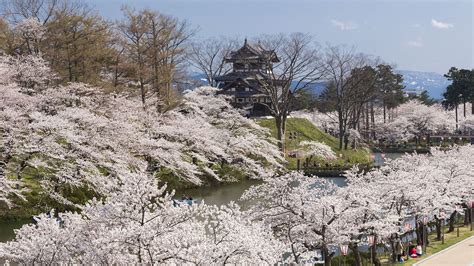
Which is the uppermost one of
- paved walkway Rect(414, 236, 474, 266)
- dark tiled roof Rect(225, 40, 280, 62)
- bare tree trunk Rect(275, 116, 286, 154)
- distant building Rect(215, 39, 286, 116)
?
dark tiled roof Rect(225, 40, 280, 62)

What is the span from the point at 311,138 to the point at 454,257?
114 ft

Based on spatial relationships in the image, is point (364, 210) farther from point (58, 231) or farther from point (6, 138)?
point (6, 138)

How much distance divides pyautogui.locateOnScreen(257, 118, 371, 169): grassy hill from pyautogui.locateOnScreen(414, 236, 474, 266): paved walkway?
88.2 ft

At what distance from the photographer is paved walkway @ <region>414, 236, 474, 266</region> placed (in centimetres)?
1695

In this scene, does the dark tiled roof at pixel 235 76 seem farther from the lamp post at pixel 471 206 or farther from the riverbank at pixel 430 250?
the riverbank at pixel 430 250

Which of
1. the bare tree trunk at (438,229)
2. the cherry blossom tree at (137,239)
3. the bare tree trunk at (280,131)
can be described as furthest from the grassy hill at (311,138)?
the cherry blossom tree at (137,239)

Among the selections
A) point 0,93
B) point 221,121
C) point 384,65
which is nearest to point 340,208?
point 0,93

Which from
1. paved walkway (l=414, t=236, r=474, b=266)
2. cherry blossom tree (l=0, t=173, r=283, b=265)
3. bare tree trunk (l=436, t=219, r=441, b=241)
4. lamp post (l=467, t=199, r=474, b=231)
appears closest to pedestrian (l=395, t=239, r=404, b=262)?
paved walkway (l=414, t=236, r=474, b=266)

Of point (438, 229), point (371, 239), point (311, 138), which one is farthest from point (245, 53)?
point (371, 239)

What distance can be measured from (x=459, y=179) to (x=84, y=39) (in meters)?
22.7

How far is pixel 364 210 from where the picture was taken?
14.8 m

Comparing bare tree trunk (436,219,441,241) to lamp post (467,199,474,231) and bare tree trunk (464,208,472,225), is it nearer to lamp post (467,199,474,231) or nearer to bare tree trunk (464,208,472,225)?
lamp post (467,199,474,231)

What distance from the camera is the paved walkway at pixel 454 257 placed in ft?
55.6

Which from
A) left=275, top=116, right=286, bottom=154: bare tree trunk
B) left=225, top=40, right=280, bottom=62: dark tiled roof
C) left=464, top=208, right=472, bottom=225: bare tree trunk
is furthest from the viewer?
left=225, top=40, right=280, bottom=62: dark tiled roof
